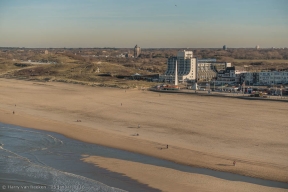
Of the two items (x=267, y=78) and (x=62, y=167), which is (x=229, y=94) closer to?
(x=267, y=78)

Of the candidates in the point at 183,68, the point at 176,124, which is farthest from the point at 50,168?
the point at 183,68

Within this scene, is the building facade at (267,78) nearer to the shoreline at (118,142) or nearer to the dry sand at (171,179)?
the shoreline at (118,142)

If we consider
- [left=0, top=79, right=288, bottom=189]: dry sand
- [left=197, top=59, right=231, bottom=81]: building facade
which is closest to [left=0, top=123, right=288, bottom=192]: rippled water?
[left=0, top=79, right=288, bottom=189]: dry sand

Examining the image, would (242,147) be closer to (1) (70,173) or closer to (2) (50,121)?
(1) (70,173)

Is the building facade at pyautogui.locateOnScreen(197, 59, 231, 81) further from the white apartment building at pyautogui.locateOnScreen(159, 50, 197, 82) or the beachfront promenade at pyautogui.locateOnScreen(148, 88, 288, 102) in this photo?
the beachfront promenade at pyautogui.locateOnScreen(148, 88, 288, 102)

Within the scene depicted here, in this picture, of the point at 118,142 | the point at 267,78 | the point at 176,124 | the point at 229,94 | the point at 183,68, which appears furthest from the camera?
the point at 183,68

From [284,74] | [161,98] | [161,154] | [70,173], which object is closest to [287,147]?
[161,154]
